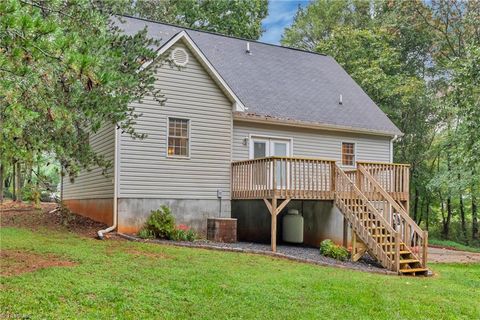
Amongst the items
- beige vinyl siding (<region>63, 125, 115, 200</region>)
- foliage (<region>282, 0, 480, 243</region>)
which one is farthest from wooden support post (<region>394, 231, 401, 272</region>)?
foliage (<region>282, 0, 480, 243</region>)

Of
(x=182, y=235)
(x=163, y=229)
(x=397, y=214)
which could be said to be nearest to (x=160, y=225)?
(x=163, y=229)

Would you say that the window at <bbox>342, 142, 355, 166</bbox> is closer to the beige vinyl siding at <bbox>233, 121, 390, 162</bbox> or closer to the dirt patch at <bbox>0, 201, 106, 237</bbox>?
the beige vinyl siding at <bbox>233, 121, 390, 162</bbox>

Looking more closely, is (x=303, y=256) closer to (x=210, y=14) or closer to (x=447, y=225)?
(x=447, y=225)

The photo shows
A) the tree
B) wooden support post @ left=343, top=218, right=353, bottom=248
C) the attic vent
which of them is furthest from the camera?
the attic vent

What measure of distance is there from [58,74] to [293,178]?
25.2ft

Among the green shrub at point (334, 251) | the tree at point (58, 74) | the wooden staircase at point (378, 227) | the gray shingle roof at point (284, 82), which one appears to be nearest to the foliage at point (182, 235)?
the green shrub at point (334, 251)

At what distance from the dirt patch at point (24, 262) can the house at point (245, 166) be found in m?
3.73

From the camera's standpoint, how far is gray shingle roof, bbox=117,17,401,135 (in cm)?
1532

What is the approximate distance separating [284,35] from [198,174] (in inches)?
820

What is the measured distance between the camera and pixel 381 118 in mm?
17641

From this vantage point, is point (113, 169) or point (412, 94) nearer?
point (113, 169)

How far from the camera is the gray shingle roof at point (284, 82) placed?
15320 mm

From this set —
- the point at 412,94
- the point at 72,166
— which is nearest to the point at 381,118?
the point at 412,94

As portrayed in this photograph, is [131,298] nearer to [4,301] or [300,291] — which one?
[4,301]
